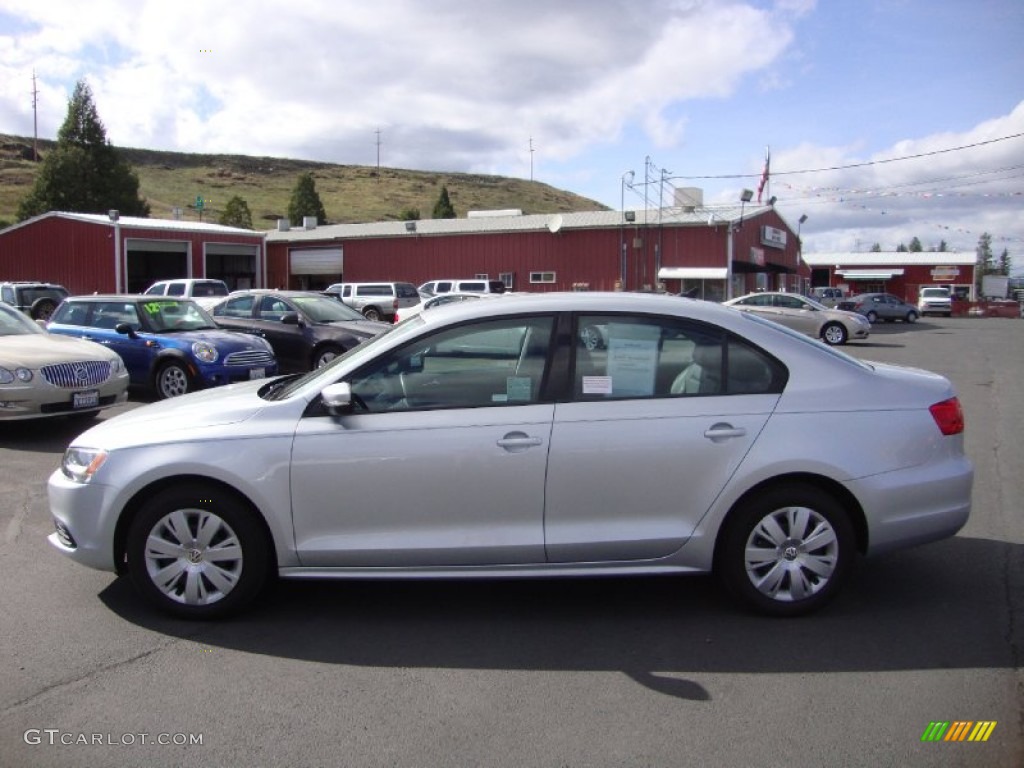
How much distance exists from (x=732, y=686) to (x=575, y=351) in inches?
68.3

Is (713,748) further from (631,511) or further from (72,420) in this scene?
(72,420)

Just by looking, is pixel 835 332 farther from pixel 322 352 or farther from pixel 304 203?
pixel 304 203

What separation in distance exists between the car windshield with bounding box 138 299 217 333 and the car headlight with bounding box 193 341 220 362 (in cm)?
100

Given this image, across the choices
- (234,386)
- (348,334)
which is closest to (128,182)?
(348,334)

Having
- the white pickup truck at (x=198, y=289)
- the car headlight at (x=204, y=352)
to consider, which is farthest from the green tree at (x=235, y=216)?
the car headlight at (x=204, y=352)

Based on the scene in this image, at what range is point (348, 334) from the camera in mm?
14727

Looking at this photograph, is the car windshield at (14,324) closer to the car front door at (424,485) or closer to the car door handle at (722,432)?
the car front door at (424,485)

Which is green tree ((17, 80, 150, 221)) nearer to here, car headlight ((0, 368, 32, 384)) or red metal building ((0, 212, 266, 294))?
red metal building ((0, 212, 266, 294))

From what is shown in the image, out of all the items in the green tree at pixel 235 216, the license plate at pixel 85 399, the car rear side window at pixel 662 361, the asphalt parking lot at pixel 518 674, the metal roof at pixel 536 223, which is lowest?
the asphalt parking lot at pixel 518 674

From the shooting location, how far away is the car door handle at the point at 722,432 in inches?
168

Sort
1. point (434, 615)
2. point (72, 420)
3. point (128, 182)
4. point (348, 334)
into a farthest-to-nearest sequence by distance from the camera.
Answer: point (128, 182)
point (348, 334)
point (72, 420)
point (434, 615)

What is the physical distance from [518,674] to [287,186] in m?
125

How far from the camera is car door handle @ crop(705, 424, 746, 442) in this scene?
14.0 feet

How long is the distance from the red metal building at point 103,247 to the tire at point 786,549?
35.4 meters
